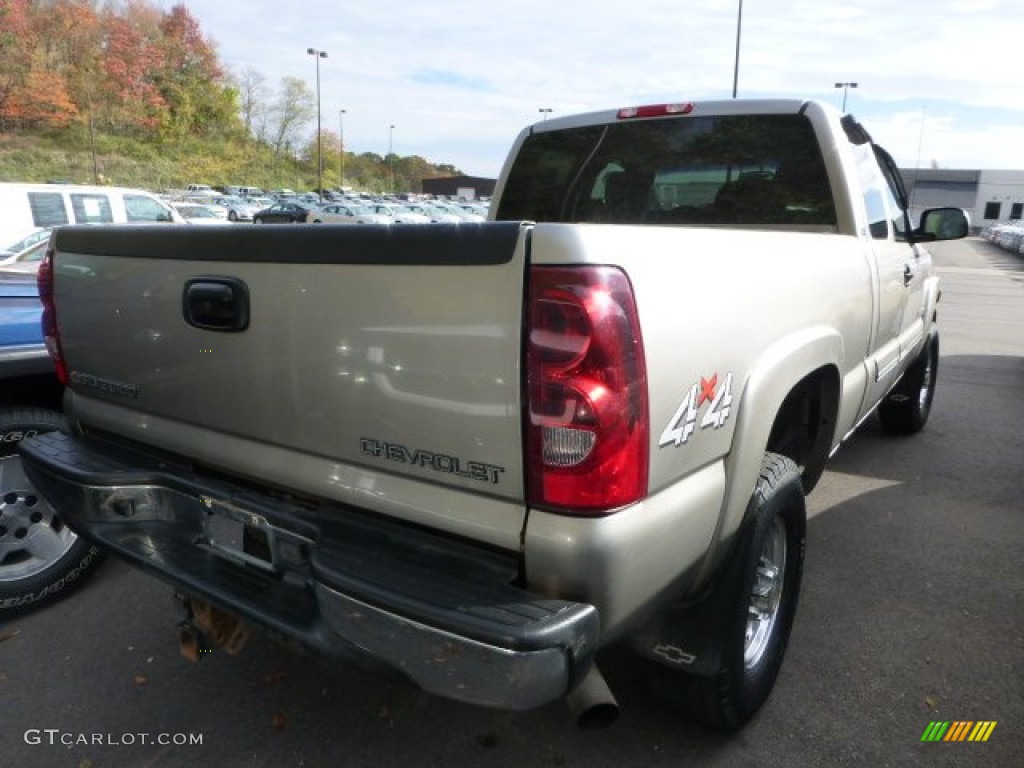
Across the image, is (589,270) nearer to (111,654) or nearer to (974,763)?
(974,763)

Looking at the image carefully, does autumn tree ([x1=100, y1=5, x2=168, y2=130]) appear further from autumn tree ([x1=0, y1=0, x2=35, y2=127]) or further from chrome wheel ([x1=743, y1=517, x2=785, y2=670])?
chrome wheel ([x1=743, y1=517, x2=785, y2=670])

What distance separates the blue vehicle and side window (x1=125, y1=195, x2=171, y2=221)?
8.23 meters

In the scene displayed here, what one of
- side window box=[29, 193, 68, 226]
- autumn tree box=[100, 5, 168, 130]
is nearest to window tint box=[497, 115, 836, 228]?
side window box=[29, 193, 68, 226]

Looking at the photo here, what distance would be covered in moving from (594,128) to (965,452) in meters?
3.67

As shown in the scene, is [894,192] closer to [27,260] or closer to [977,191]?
[27,260]

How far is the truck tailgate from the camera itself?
169cm

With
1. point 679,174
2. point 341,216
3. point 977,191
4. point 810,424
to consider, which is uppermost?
point 679,174

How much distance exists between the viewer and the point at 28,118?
218 feet

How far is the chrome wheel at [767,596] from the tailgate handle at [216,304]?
1.79m

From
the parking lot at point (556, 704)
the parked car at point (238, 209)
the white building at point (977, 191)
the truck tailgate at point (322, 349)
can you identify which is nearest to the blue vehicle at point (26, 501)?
the parking lot at point (556, 704)

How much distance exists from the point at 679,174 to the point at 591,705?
2711 millimetres

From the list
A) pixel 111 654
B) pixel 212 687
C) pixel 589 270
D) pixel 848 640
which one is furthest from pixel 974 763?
pixel 111 654

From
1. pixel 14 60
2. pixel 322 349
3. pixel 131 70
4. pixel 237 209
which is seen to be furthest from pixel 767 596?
pixel 131 70

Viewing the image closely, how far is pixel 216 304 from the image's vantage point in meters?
2.12
